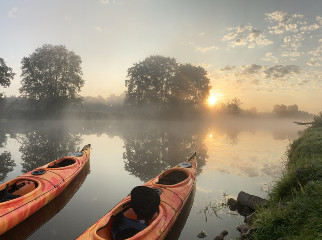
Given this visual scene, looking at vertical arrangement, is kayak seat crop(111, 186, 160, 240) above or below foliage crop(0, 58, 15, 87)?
below

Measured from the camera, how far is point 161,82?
5934 cm

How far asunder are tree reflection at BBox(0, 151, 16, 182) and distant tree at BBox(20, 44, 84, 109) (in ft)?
117

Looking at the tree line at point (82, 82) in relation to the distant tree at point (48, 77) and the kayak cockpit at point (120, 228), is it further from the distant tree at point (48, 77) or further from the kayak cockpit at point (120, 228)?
the kayak cockpit at point (120, 228)

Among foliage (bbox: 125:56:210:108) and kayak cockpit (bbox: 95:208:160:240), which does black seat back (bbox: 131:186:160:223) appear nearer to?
kayak cockpit (bbox: 95:208:160:240)

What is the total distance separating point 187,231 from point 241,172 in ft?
29.7

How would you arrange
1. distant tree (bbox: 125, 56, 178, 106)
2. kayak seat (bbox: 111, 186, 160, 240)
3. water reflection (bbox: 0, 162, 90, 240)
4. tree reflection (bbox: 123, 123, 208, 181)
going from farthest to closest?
1. distant tree (bbox: 125, 56, 178, 106)
2. tree reflection (bbox: 123, 123, 208, 181)
3. water reflection (bbox: 0, 162, 90, 240)
4. kayak seat (bbox: 111, 186, 160, 240)

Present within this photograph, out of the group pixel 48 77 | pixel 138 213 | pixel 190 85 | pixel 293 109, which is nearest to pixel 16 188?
pixel 138 213

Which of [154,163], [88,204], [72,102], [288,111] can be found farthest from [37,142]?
[288,111]

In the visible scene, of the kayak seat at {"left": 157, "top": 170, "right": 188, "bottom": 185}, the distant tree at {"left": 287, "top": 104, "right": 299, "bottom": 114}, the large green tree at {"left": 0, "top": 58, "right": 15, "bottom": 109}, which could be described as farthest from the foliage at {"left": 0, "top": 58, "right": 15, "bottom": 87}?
the distant tree at {"left": 287, "top": 104, "right": 299, "bottom": 114}

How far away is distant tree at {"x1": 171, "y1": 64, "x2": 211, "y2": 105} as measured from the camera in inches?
2329

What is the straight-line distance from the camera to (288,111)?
401 feet

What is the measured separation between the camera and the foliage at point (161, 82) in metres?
58.8

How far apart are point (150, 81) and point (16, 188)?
170ft

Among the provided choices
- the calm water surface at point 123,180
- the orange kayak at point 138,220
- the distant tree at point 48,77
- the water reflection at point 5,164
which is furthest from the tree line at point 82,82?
the orange kayak at point 138,220
